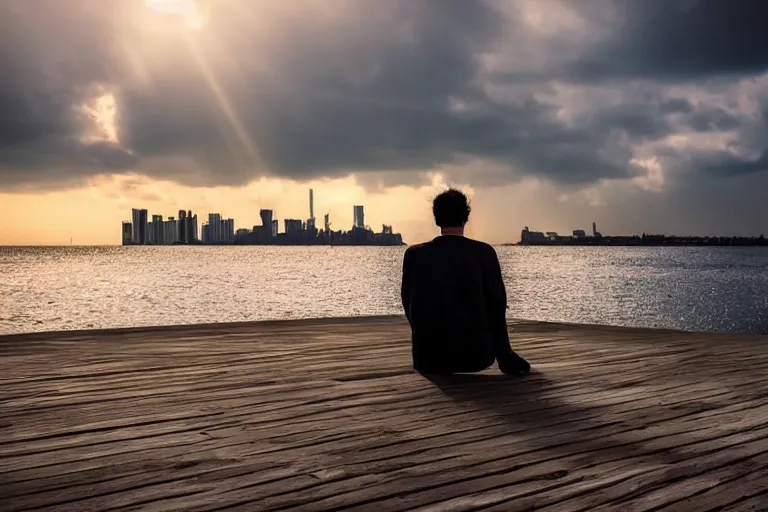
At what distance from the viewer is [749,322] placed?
32.0 meters

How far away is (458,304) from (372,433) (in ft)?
5.75

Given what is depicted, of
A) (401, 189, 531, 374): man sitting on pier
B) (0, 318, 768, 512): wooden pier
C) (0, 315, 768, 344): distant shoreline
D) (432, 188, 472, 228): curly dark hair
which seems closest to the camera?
(0, 318, 768, 512): wooden pier

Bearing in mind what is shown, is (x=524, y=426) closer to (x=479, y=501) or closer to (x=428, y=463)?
(x=428, y=463)

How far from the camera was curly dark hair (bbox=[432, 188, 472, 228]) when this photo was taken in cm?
510

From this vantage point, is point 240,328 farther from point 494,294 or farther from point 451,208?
point 494,294

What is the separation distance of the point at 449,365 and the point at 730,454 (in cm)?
227

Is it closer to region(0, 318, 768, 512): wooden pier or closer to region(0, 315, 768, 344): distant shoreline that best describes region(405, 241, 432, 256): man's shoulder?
region(0, 318, 768, 512): wooden pier

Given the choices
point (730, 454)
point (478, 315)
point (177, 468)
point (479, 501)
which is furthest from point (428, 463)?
point (478, 315)

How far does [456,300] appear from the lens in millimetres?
4977

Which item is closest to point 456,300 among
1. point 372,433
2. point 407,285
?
point 407,285

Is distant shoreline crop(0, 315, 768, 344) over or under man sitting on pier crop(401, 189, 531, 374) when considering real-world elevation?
under

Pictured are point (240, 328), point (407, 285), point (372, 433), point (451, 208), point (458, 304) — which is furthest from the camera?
point (240, 328)

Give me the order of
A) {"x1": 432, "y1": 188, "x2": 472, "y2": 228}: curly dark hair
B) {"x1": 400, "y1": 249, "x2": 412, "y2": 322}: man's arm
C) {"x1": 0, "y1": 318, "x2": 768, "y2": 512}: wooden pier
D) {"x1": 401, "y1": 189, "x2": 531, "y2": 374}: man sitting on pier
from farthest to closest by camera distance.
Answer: {"x1": 400, "y1": 249, "x2": 412, "y2": 322}: man's arm
{"x1": 432, "y1": 188, "x2": 472, "y2": 228}: curly dark hair
{"x1": 401, "y1": 189, "x2": 531, "y2": 374}: man sitting on pier
{"x1": 0, "y1": 318, "x2": 768, "y2": 512}: wooden pier

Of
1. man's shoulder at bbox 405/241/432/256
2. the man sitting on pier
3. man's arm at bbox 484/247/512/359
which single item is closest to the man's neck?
the man sitting on pier
